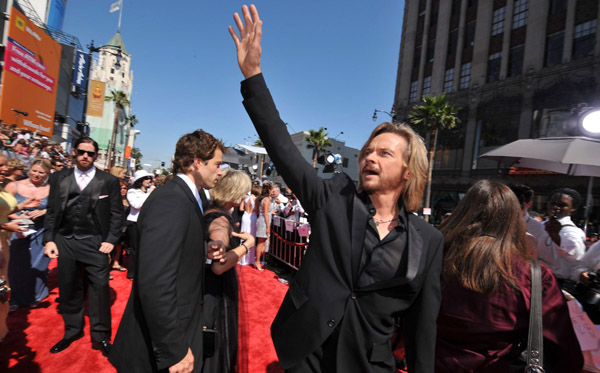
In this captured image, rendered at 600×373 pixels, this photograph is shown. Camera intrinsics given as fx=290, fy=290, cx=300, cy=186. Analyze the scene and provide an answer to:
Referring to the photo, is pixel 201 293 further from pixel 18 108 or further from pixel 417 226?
pixel 18 108

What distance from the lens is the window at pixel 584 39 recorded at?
67.7 feet

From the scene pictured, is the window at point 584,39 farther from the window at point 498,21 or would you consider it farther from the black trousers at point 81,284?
the black trousers at point 81,284

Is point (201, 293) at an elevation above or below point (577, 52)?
below

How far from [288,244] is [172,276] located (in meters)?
5.88

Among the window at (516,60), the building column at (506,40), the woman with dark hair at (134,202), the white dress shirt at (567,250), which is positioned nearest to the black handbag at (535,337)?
the white dress shirt at (567,250)

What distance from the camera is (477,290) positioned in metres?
1.78

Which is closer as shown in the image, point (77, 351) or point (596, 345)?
point (596, 345)

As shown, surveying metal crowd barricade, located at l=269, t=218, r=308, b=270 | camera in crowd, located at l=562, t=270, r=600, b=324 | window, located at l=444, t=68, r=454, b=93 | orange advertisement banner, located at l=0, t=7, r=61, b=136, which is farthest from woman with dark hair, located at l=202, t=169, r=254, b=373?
window, located at l=444, t=68, r=454, b=93

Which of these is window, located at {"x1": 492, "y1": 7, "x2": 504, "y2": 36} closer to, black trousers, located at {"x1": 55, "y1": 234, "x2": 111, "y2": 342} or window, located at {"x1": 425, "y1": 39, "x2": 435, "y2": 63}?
window, located at {"x1": 425, "y1": 39, "x2": 435, "y2": 63}

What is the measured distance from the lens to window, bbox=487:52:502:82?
2614 centimetres

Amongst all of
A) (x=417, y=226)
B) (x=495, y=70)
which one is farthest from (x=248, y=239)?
(x=495, y=70)

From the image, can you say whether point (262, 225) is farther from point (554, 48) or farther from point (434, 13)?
point (434, 13)

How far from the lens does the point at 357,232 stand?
58.1 inches

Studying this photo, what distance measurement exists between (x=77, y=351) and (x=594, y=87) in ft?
97.0
